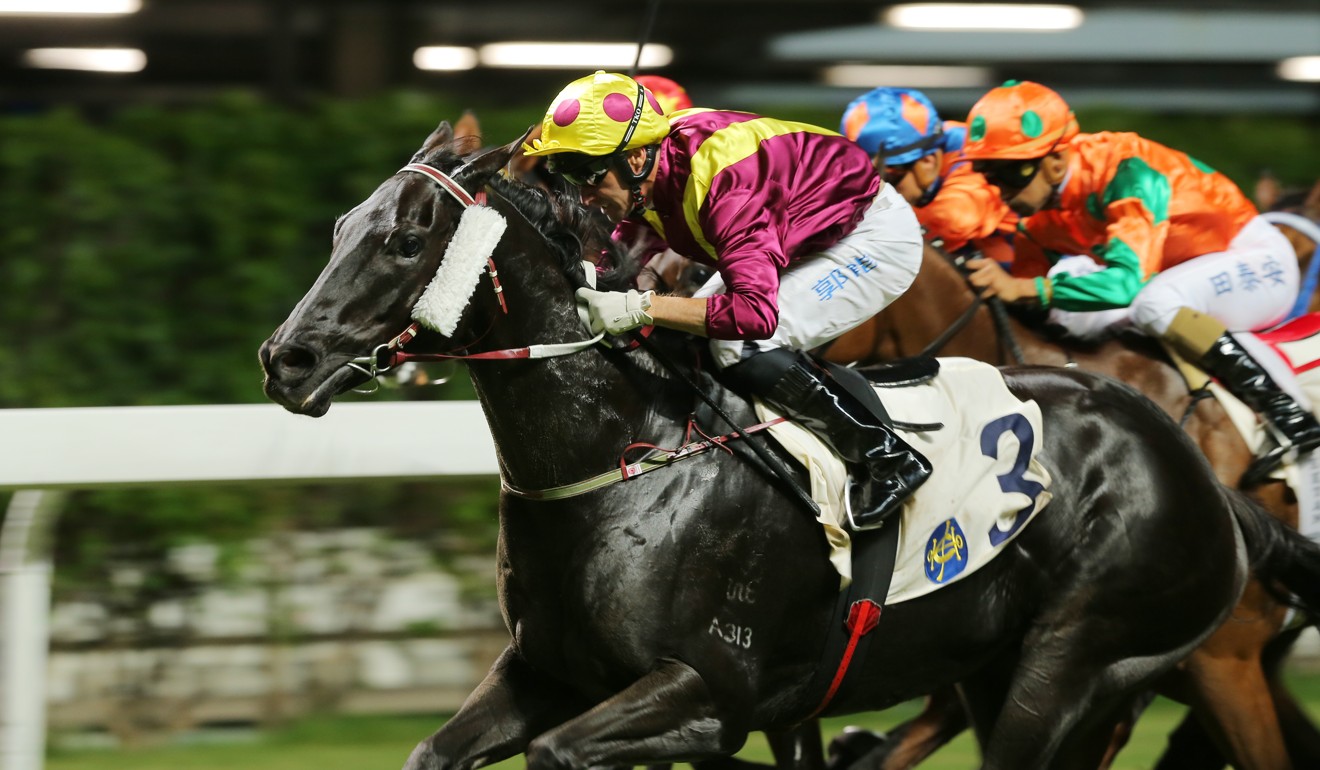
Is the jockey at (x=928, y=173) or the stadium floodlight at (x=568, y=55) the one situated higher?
the jockey at (x=928, y=173)

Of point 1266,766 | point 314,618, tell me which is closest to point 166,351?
point 314,618

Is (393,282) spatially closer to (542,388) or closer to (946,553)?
(542,388)

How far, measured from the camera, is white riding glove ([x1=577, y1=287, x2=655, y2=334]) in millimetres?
2928

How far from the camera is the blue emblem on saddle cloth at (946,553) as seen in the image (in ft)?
10.4

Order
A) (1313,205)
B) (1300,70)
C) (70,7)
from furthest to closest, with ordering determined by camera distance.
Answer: (1300,70)
(70,7)
(1313,205)

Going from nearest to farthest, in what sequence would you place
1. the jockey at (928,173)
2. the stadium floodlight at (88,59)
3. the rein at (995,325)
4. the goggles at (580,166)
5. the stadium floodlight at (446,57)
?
the goggles at (580,166)
the rein at (995,325)
the jockey at (928,173)
the stadium floodlight at (88,59)
the stadium floodlight at (446,57)

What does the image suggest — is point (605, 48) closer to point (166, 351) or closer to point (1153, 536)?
point (166, 351)

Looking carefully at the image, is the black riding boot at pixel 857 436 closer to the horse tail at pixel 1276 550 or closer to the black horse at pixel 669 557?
the black horse at pixel 669 557

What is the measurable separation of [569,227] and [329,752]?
243cm

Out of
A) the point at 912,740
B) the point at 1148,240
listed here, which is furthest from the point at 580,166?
the point at 912,740

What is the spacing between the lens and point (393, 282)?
9.01ft

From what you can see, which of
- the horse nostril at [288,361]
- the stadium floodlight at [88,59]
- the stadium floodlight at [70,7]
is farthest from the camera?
the stadium floodlight at [70,7]

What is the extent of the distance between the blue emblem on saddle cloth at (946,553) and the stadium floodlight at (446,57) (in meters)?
4.61

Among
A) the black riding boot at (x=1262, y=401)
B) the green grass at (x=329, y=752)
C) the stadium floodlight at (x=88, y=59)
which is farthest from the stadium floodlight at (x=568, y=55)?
the black riding boot at (x=1262, y=401)
